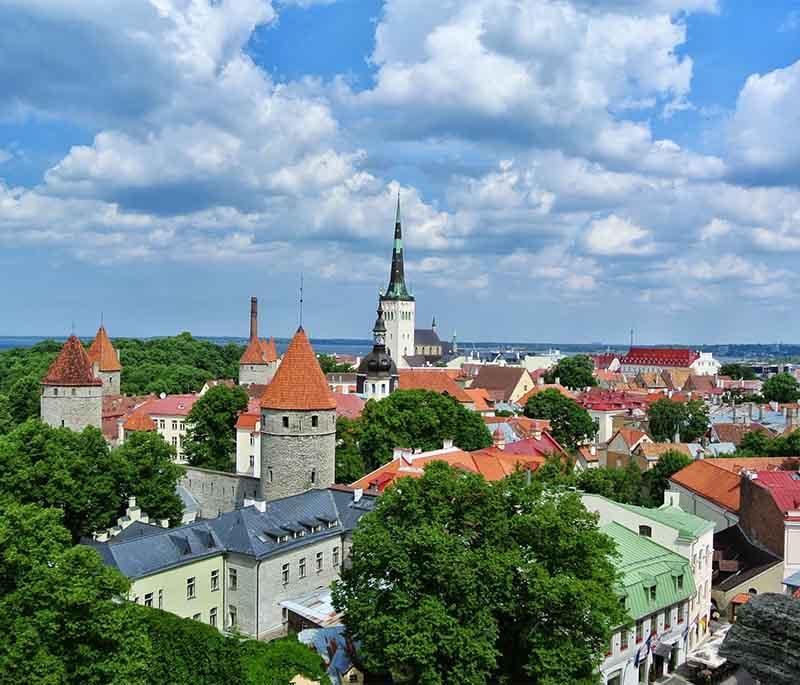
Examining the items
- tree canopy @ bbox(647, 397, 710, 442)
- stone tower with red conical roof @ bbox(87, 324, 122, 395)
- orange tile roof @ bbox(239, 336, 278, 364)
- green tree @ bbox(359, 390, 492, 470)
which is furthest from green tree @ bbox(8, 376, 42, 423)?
tree canopy @ bbox(647, 397, 710, 442)

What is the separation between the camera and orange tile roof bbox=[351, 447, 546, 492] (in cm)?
3931

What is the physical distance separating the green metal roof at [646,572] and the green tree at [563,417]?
4052 cm

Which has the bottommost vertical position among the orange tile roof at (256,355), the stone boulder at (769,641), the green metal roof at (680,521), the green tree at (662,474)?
the green tree at (662,474)

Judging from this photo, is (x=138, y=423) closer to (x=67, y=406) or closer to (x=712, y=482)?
(x=67, y=406)

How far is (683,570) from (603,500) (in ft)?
14.4

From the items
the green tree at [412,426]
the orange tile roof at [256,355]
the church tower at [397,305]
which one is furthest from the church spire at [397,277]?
the green tree at [412,426]

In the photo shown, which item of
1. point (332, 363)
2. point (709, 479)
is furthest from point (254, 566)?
point (332, 363)

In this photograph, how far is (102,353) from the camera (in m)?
76.4

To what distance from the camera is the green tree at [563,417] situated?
7056cm

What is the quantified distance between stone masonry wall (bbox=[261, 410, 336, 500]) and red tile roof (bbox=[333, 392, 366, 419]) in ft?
68.6

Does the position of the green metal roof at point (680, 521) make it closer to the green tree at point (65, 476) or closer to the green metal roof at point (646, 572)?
the green metal roof at point (646, 572)

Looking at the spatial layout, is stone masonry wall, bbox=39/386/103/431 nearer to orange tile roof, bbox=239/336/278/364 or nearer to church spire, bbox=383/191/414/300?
orange tile roof, bbox=239/336/278/364

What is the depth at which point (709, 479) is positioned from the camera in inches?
1764

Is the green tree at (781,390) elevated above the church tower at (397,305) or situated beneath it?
situated beneath
